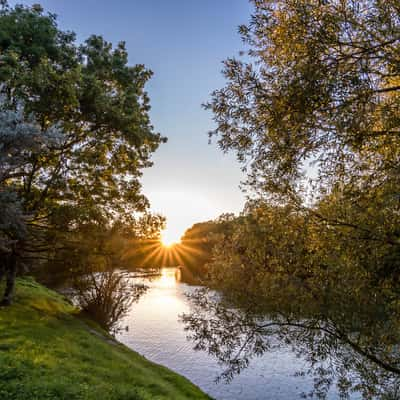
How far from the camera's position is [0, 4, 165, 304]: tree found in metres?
12.2

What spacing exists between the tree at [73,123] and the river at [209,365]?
7.20 m

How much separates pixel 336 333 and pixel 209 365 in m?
11.4

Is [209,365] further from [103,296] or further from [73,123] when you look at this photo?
[73,123]

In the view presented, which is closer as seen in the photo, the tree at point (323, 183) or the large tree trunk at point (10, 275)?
the tree at point (323, 183)

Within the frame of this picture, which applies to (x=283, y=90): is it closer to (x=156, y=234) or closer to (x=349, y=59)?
(x=349, y=59)

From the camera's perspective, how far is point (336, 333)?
7.12 metres

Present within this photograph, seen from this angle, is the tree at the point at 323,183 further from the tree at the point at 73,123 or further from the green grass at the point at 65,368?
the tree at the point at 73,123

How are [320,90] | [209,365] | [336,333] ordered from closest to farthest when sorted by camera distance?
[320,90] → [336,333] → [209,365]

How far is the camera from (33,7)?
47.4 feet

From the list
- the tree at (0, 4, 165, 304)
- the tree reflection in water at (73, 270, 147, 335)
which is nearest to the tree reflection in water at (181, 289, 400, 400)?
the tree at (0, 4, 165, 304)

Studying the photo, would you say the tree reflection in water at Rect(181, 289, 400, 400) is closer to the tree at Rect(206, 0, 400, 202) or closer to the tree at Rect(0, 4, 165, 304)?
the tree at Rect(206, 0, 400, 202)

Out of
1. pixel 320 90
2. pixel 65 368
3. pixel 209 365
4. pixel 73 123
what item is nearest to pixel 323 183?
pixel 320 90

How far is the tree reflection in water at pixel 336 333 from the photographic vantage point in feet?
21.0

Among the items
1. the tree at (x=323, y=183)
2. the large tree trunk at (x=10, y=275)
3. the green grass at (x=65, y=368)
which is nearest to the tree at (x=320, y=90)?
the tree at (x=323, y=183)
